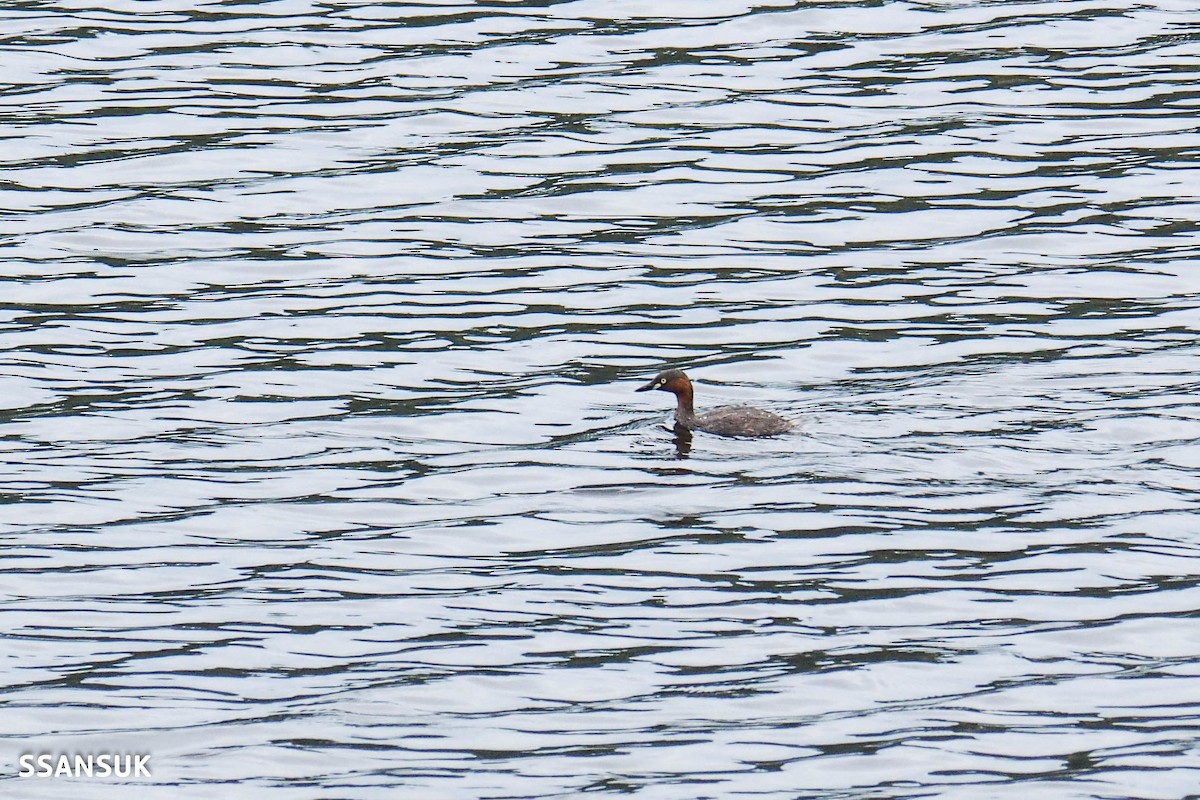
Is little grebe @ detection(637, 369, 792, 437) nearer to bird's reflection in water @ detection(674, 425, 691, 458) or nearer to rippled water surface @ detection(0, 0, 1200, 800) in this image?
bird's reflection in water @ detection(674, 425, 691, 458)

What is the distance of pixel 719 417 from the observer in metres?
17.5

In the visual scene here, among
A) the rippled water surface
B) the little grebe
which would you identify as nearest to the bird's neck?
the little grebe

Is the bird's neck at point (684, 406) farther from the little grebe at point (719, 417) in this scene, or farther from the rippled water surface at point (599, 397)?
the rippled water surface at point (599, 397)

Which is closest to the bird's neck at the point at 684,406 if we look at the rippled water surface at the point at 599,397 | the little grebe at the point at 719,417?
the little grebe at the point at 719,417

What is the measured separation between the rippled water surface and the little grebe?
16cm

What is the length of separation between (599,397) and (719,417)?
117 centimetres

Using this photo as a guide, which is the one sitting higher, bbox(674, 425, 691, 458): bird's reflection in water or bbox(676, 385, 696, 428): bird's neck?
bbox(676, 385, 696, 428): bird's neck

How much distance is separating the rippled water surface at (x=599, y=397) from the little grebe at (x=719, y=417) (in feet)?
0.52

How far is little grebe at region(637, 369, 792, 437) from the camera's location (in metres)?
17.1

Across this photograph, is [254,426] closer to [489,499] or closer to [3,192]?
[489,499]

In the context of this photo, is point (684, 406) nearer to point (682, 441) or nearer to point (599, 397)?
point (682, 441)

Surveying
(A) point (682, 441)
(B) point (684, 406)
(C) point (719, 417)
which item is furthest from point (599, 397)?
(C) point (719, 417)

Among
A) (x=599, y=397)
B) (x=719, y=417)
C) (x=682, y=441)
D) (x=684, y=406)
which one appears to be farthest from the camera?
(x=599, y=397)

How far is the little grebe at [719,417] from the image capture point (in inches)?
673
